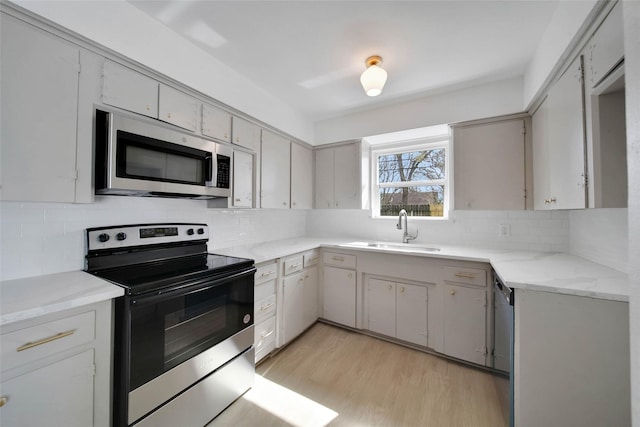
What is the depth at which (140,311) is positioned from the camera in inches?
47.6

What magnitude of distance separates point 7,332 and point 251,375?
1.35 meters

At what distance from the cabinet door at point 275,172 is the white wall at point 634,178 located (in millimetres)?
2317

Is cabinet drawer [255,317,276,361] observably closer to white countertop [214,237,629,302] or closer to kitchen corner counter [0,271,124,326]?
white countertop [214,237,629,302]

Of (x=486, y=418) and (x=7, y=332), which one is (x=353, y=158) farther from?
(x=7, y=332)

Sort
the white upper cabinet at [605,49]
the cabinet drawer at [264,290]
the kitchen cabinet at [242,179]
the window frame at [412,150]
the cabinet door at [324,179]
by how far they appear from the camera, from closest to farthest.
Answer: the white upper cabinet at [605,49] → the cabinet drawer at [264,290] → the kitchen cabinet at [242,179] → the window frame at [412,150] → the cabinet door at [324,179]

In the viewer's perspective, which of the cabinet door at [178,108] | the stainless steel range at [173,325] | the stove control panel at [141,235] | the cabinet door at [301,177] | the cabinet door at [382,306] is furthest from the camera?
the cabinet door at [301,177]

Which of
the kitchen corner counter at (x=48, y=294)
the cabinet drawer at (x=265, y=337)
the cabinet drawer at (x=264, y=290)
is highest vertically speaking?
the kitchen corner counter at (x=48, y=294)

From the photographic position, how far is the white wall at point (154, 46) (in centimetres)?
128

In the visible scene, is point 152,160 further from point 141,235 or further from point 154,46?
point 154,46

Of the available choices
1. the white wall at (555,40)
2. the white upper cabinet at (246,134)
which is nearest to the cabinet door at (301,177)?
the white upper cabinet at (246,134)

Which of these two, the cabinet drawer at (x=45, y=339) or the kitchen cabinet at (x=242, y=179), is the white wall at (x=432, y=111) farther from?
the cabinet drawer at (x=45, y=339)

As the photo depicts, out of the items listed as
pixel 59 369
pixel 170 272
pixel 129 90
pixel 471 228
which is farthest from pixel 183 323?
pixel 471 228

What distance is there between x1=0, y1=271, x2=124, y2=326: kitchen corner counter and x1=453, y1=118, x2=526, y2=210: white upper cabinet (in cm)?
281

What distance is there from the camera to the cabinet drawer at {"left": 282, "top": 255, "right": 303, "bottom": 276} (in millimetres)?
2283
